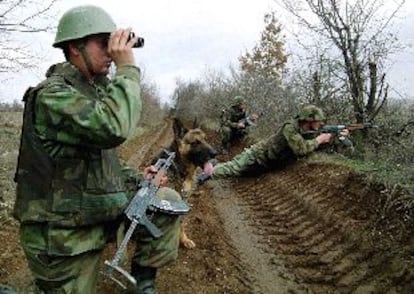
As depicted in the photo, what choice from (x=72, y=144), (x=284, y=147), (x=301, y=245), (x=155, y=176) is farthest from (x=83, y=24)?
(x=284, y=147)

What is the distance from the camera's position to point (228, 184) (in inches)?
530

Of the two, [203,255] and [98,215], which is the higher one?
[98,215]

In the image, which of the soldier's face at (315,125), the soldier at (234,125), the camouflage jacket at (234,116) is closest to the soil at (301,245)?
the soldier's face at (315,125)

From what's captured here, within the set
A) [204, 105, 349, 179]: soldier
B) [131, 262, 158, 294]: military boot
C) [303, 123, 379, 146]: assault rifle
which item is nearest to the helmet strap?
[131, 262, 158, 294]: military boot

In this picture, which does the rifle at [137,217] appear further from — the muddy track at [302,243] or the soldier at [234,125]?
the soldier at [234,125]

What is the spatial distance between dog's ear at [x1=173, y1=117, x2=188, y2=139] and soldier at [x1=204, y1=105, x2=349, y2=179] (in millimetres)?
3078

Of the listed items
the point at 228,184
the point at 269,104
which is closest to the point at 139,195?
the point at 228,184

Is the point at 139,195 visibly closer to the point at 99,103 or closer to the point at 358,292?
the point at 99,103

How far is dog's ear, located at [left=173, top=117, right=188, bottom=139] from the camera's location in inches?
324

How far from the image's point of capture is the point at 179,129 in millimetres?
8328

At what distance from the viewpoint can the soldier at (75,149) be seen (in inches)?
122

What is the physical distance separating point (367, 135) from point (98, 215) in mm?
10375

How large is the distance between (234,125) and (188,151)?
11073 mm

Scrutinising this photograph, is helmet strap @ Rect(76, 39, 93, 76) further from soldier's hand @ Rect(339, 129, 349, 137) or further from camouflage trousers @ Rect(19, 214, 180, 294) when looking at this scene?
soldier's hand @ Rect(339, 129, 349, 137)
